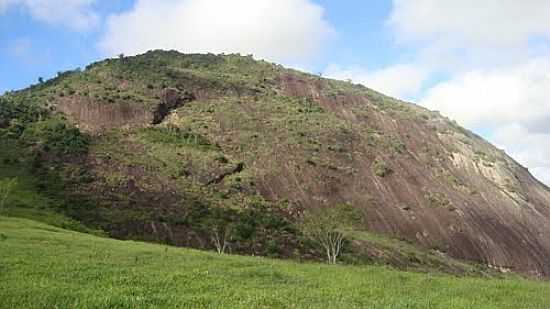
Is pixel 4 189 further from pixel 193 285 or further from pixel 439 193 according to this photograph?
pixel 439 193

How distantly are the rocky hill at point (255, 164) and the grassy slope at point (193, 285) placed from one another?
28476mm

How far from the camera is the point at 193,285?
53.1 feet

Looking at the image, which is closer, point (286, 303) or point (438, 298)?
point (286, 303)

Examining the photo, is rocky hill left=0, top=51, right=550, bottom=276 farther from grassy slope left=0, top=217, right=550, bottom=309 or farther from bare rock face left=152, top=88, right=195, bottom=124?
grassy slope left=0, top=217, right=550, bottom=309

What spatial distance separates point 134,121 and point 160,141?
6.27m

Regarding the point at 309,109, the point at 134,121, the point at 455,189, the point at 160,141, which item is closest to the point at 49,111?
the point at 134,121

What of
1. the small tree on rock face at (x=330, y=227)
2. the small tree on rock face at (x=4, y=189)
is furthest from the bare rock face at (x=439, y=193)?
the small tree on rock face at (x=4, y=189)

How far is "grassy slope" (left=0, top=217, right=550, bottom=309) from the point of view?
13.0 m

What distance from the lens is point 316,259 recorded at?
5425cm

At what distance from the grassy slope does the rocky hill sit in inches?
1121

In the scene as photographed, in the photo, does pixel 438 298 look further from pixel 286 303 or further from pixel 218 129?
pixel 218 129

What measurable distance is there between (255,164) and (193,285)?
54617 millimetres

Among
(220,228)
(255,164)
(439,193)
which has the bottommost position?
(220,228)

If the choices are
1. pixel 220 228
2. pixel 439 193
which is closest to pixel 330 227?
pixel 220 228
